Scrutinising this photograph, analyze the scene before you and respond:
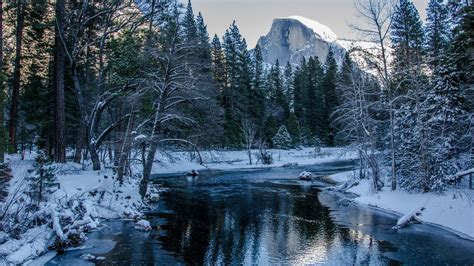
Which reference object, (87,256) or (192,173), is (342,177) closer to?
(192,173)

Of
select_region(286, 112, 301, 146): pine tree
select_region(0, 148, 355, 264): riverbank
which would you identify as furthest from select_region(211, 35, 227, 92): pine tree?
select_region(0, 148, 355, 264): riverbank

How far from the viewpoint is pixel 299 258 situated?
11430mm

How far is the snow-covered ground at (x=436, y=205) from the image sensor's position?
1467cm

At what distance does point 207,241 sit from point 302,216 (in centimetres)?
603

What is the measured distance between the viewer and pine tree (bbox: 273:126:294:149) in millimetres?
58625

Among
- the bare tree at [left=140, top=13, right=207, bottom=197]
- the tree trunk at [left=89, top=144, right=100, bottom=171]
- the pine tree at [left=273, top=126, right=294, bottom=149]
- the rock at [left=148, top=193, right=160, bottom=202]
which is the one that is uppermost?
the bare tree at [left=140, top=13, right=207, bottom=197]

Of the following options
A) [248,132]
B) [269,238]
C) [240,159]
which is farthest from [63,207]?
[248,132]

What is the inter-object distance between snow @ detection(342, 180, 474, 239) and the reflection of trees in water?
332 centimetres

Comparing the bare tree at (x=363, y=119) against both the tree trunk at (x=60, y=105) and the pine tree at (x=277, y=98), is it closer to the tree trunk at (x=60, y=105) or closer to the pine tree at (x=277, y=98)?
the tree trunk at (x=60, y=105)

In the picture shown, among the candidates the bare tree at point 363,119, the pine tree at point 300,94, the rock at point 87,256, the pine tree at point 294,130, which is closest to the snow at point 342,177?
the bare tree at point 363,119

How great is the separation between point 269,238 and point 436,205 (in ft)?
27.2

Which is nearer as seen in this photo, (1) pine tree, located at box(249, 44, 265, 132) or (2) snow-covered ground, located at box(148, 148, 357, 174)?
(2) snow-covered ground, located at box(148, 148, 357, 174)

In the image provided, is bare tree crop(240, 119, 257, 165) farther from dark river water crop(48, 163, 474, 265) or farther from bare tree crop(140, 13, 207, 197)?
bare tree crop(140, 13, 207, 197)

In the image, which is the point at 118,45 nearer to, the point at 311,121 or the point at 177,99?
the point at 177,99
